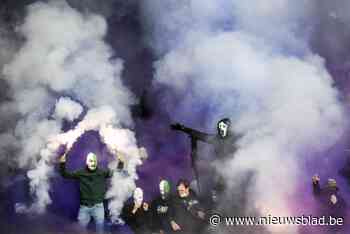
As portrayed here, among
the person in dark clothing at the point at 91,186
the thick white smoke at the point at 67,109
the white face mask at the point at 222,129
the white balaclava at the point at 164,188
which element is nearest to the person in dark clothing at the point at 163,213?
the white balaclava at the point at 164,188

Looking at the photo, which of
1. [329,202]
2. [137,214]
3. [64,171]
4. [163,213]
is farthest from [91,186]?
[329,202]

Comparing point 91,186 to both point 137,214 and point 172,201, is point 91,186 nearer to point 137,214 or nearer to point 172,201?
point 137,214

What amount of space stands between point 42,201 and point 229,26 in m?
1.23

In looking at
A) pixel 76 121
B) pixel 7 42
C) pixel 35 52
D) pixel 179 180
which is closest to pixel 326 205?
pixel 179 180

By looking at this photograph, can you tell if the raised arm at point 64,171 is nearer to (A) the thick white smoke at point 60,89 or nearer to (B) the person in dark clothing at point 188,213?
(A) the thick white smoke at point 60,89

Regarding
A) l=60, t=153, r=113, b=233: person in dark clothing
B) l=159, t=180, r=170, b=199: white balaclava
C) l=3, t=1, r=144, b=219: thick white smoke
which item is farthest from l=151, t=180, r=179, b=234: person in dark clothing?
l=60, t=153, r=113, b=233: person in dark clothing

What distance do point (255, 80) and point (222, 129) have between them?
0.93 feet

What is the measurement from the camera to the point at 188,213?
2.28 m

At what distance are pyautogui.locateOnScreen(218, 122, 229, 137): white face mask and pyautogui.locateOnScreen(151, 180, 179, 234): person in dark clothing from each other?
0.37m

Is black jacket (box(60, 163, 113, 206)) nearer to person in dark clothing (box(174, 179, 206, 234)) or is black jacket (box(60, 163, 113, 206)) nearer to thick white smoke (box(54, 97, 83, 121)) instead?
thick white smoke (box(54, 97, 83, 121))

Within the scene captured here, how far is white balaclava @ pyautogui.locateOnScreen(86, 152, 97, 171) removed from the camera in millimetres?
2238

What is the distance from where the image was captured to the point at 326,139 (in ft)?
Result: 7.30

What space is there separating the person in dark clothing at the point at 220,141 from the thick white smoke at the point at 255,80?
1.2 inches

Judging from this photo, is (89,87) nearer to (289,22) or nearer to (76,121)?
(76,121)
